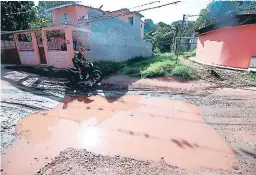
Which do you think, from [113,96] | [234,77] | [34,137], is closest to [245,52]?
[234,77]

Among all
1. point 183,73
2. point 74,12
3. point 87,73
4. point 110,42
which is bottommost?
point 183,73

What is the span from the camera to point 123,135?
4.61 m

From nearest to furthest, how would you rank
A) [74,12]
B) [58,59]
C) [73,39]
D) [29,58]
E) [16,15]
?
[58,59]
[73,39]
[29,58]
[74,12]
[16,15]

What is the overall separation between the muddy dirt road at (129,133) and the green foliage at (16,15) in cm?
1154

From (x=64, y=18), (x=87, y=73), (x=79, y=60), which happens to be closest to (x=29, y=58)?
(x=64, y=18)

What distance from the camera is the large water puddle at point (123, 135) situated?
12.1ft

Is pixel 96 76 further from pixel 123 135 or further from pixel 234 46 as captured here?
pixel 234 46

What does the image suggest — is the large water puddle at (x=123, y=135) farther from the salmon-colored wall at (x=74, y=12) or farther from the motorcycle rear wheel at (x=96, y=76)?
the salmon-colored wall at (x=74, y=12)

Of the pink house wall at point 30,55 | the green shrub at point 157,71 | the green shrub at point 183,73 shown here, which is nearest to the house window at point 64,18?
the pink house wall at point 30,55

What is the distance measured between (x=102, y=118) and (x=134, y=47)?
13.8 metres

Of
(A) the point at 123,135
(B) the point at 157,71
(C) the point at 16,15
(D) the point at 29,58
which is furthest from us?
(C) the point at 16,15

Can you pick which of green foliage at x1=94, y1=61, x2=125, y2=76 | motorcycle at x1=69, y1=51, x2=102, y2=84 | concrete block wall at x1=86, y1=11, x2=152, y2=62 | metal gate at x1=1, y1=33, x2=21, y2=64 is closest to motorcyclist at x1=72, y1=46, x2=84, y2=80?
motorcycle at x1=69, y1=51, x2=102, y2=84

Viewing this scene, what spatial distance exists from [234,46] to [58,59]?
1040 centimetres

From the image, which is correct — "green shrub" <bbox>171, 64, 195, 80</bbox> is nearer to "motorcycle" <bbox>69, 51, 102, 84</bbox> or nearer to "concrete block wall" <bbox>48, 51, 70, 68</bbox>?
"motorcycle" <bbox>69, 51, 102, 84</bbox>
